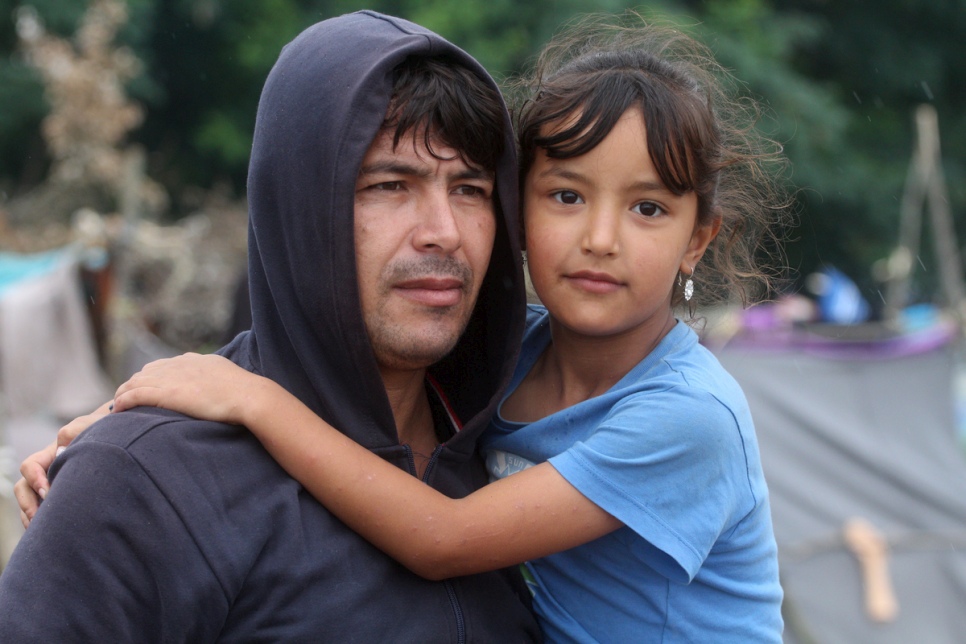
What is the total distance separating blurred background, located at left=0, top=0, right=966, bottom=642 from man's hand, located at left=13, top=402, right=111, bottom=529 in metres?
1.75

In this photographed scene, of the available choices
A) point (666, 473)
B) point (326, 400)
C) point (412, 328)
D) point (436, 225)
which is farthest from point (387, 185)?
point (666, 473)

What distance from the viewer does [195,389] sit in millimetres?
1740

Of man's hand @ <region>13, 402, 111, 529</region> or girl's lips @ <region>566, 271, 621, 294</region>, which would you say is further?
girl's lips @ <region>566, 271, 621, 294</region>

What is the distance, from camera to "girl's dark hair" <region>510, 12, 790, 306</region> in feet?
7.06

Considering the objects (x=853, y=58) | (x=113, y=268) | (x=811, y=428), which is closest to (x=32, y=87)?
(x=113, y=268)

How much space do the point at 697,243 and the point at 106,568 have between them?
148 cm

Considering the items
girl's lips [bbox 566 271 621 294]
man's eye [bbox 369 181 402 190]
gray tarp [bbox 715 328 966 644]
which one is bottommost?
gray tarp [bbox 715 328 966 644]

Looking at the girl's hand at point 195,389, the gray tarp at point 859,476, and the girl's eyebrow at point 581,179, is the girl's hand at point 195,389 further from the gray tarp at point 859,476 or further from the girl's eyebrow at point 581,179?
the gray tarp at point 859,476

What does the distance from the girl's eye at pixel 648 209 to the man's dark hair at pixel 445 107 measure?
0.37 meters

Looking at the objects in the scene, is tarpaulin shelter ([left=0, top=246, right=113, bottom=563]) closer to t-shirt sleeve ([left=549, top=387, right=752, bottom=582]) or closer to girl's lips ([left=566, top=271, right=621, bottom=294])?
girl's lips ([left=566, top=271, right=621, bottom=294])

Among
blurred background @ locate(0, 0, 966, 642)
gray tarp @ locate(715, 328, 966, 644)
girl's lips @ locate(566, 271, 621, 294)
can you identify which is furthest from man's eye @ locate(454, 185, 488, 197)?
gray tarp @ locate(715, 328, 966, 644)

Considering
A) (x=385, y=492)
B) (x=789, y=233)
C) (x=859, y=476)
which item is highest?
(x=385, y=492)

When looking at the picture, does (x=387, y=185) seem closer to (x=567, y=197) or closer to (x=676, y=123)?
(x=567, y=197)

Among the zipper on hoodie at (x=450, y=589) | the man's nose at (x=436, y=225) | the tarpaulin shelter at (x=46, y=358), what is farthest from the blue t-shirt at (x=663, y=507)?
the tarpaulin shelter at (x=46, y=358)
